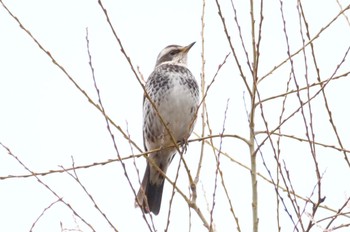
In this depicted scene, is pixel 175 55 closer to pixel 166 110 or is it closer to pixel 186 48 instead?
pixel 186 48

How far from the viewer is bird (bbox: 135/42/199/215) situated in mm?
7559

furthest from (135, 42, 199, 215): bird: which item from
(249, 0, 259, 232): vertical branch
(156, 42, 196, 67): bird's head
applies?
(249, 0, 259, 232): vertical branch

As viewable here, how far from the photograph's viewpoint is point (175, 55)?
851 cm

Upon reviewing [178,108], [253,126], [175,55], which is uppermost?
[175,55]

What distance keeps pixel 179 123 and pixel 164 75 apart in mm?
590

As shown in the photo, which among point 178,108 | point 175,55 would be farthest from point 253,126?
point 175,55

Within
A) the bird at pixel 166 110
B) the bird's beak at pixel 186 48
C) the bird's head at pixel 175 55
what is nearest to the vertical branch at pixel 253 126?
the bird at pixel 166 110

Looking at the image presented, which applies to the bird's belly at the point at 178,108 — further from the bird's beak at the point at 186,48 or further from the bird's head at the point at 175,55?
the bird's beak at the point at 186,48

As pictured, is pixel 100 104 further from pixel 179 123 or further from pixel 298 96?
pixel 179 123

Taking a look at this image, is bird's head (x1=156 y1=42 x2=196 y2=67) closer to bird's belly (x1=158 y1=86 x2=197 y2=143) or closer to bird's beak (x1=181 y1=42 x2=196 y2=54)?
bird's beak (x1=181 y1=42 x2=196 y2=54)

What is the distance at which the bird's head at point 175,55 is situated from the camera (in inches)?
331

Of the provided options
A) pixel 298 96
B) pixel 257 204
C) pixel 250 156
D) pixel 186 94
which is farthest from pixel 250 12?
pixel 186 94

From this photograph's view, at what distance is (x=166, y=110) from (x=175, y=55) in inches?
45.7

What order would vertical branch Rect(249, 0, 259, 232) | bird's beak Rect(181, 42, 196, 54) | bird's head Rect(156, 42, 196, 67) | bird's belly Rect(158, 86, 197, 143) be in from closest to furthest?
vertical branch Rect(249, 0, 259, 232) → bird's belly Rect(158, 86, 197, 143) → bird's head Rect(156, 42, 196, 67) → bird's beak Rect(181, 42, 196, 54)
